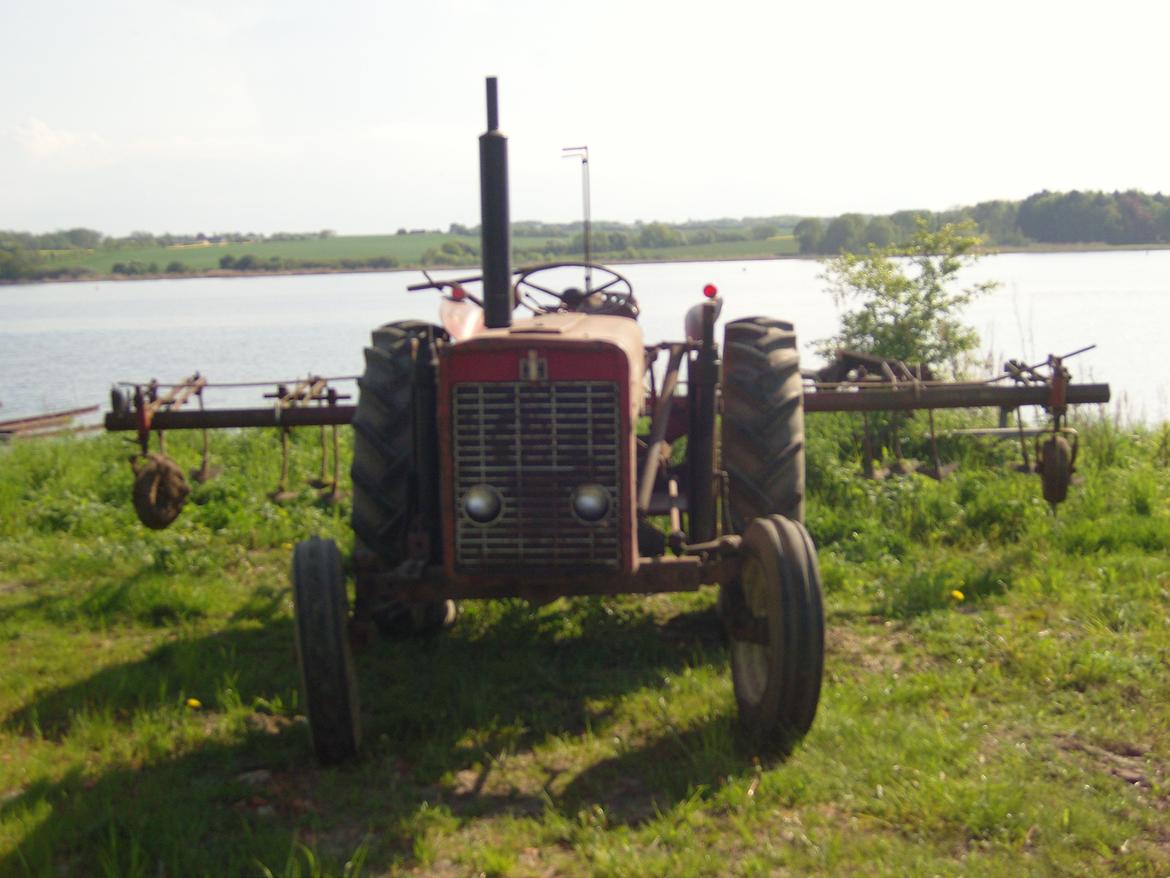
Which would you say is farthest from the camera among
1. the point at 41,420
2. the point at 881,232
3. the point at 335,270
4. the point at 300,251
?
the point at 300,251

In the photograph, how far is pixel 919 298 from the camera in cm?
1080

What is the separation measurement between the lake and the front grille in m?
3.36

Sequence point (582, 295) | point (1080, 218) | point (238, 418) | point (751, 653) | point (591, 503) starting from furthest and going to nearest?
point (1080, 218) → point (238, 418) → point (582, 295) → point (751, 653) → point (591, 503)

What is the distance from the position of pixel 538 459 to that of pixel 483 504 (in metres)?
0.26

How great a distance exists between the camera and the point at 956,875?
319 cm

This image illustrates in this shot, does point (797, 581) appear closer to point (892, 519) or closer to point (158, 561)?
point (892, 519)

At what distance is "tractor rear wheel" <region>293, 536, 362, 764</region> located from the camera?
3.93 m

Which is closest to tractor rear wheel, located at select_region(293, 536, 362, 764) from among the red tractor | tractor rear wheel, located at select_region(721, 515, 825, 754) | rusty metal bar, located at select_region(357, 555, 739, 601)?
the red tractor

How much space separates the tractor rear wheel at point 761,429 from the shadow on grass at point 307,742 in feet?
2.48

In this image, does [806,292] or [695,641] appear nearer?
[695,641]

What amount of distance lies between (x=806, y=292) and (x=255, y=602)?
1338 centimetres

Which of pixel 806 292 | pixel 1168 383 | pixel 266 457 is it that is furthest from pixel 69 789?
pixel 806 292

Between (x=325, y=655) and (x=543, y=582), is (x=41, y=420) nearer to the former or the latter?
(x=325, y=655)

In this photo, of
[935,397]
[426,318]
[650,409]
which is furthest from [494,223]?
[426,318]
